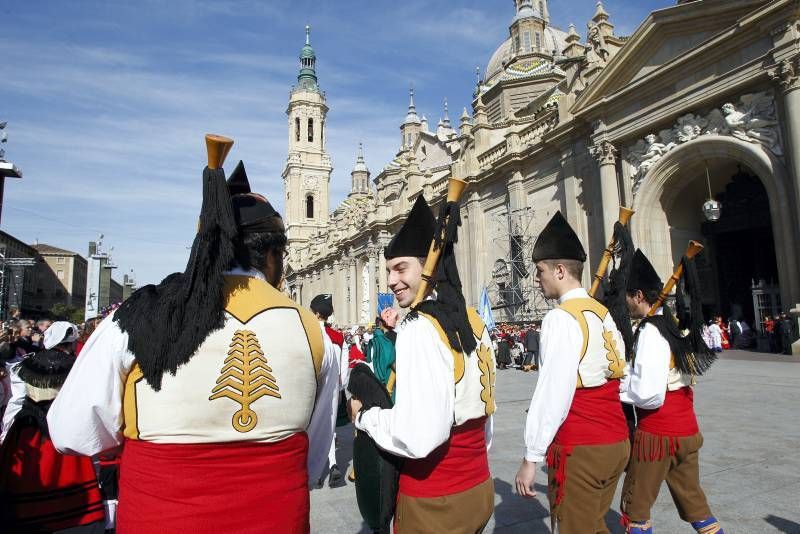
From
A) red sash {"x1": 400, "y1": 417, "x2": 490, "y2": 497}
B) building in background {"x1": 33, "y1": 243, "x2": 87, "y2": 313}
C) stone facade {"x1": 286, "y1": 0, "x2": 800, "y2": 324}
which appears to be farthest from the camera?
building in background {"x1": 33, "y1": 243, "x2": 87, "y2": 313}

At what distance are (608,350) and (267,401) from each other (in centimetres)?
218

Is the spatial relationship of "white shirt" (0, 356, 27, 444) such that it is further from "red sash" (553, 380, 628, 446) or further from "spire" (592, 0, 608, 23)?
"spire" (592, 0, 608, 23)

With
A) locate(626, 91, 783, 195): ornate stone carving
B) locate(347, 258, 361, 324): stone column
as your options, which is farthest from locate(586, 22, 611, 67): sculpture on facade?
locate(347, 258, 361, 324): stone column

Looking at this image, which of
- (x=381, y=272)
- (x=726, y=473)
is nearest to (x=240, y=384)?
(x=726, y=473)

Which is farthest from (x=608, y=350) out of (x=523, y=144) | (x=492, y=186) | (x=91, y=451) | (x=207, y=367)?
(x=492, y=186)

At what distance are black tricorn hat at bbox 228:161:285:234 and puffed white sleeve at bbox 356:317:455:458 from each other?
2.52ft

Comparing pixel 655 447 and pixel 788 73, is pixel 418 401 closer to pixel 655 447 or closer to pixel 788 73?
pixel 655 447

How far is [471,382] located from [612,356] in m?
1.18

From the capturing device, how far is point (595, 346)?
3.04 meters

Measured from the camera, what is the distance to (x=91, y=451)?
174 centimetres

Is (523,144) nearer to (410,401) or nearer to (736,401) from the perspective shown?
(736,401)

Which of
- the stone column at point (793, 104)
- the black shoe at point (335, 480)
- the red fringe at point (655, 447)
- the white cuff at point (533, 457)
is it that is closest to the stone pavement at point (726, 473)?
the black shoe at point (335, 480)

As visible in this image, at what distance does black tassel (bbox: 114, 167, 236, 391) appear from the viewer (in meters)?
1.68

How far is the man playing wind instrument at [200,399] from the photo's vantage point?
65.3 inches
